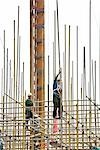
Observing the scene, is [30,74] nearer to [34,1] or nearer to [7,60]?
[7,60]

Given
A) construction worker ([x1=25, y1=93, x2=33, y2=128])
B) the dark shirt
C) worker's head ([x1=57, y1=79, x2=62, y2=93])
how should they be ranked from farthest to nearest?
the dark shirt → construction worker ([x1=25, y1=93, x2=33, y2=128]) → worker's head ([x1=57, y1=79, x2=62, y2=93])

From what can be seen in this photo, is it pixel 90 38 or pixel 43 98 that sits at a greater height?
pixel 90 38

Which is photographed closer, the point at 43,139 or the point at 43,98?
the point at 43,139

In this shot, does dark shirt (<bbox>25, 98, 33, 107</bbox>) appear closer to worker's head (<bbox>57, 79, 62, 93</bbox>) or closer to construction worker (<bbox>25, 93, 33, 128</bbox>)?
construction worker (<bbox>25, 93, 33, 128</bbox>)

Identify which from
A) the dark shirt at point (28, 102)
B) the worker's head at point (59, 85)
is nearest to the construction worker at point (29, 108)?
the dark shirt at point (28, 102)

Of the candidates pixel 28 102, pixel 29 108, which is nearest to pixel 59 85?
pixel 29 108

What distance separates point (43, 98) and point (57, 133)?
8.33ft

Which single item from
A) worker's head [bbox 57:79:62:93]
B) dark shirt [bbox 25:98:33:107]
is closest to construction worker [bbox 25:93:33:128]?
dark shirt [bbox 25:98:33:107]

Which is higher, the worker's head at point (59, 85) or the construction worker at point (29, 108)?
the worker's head at point (59, 85)

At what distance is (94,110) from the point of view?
15914mm

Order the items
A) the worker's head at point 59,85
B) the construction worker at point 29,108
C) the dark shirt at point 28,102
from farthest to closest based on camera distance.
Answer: the dark shirt at point 28,102 → the construction worker at point 29,108 → the worker's head at point 59,85

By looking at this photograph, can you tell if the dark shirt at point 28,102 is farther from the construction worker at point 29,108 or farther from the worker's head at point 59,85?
the worker's head at point 59,85

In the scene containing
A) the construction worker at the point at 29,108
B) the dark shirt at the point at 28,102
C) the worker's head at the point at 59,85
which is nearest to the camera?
the worker's head at the point at 59,85

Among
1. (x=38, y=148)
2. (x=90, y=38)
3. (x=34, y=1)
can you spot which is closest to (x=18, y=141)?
(x=38, y=148)
